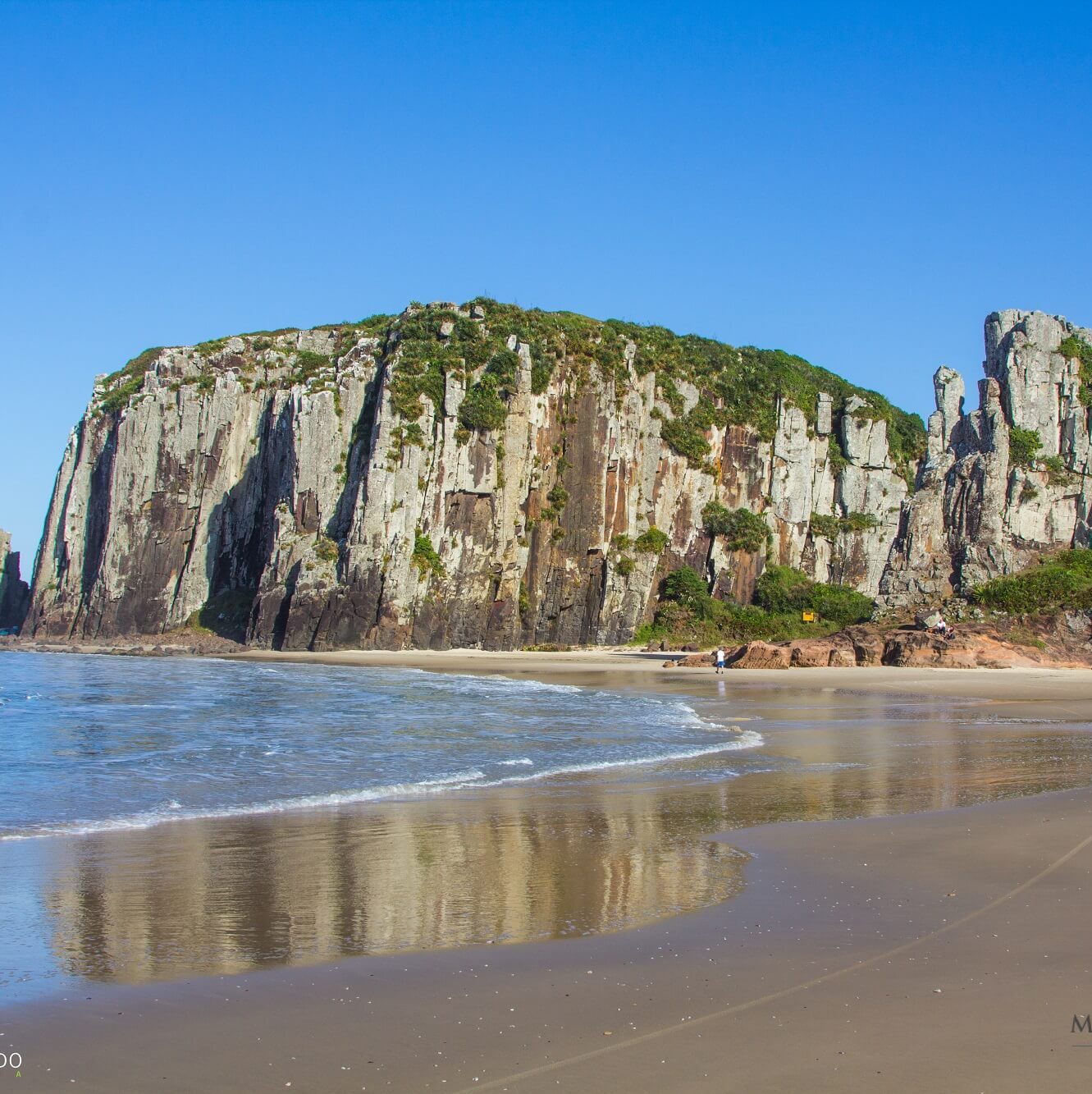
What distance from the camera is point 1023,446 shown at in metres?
58.5

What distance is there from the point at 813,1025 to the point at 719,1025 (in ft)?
1.42

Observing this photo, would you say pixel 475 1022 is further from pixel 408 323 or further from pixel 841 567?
pixel 841 567

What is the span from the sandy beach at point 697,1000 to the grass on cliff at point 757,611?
1783 inches

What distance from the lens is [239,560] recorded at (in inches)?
2660

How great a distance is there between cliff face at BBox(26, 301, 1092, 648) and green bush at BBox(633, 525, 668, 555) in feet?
0.40

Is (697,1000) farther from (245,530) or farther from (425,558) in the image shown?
(245,530)

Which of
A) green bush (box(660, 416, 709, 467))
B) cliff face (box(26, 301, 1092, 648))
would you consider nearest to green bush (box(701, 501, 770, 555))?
cliff face (box(26, 301, 1092, 648))

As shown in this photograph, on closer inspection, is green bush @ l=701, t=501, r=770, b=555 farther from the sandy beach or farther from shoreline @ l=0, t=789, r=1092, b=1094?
shoreline @ l=0, t=789, r=1092, b=1094

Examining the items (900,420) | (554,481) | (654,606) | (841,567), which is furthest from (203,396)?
(900,420)

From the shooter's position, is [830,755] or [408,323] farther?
[408,323]

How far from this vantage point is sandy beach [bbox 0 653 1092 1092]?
Answer: 14.6 feet

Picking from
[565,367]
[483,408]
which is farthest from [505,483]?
[565,367]

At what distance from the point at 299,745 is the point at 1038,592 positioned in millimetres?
34210

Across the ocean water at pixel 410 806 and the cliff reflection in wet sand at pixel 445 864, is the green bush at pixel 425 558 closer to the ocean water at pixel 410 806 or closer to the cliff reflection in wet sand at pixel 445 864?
the ocean water at pixel 410 806
